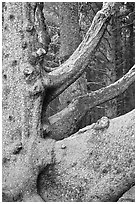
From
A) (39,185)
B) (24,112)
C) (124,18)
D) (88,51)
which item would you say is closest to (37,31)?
(88,51)

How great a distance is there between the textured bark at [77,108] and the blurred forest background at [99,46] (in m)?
1.96

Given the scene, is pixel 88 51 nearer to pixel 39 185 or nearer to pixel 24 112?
pixel 24 112

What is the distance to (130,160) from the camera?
2.49 metres

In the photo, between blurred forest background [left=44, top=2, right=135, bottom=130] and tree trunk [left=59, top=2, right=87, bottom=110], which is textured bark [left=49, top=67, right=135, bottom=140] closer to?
blurred forest background [left=44, top=2, right=135, bottom=130]

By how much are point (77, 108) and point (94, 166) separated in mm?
608

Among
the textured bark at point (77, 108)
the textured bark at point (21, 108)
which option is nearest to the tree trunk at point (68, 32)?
the textured bark at point (77, 108)

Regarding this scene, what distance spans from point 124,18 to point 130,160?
25.0 feet

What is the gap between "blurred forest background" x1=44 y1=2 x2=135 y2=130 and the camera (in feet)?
18.2

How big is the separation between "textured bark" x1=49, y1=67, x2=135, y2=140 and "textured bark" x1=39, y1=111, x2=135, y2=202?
9.7 inches

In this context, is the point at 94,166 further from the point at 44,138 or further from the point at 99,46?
the point at 99,46

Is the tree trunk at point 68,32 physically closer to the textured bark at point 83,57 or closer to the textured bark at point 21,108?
the textured bark at point 83,57

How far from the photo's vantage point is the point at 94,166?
8.65ft

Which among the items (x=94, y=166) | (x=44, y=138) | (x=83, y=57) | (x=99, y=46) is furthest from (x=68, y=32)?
(x=94, y=166)

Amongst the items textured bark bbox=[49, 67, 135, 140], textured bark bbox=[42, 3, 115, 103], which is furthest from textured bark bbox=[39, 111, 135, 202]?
textured bark bbox=[42, 3, 115, 103]
